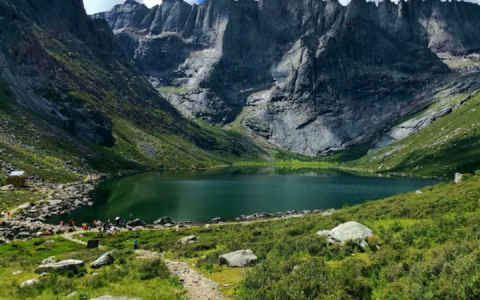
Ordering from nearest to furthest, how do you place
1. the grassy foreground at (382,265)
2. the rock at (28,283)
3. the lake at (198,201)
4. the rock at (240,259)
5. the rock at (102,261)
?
the grassy foreground at (382,265) < the rock at (28,283) < the rock at (240,259) < the rock at (102,261) < the lake at (198,201)

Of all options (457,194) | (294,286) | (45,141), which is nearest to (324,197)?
(457,194)

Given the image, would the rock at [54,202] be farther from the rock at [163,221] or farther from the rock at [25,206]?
the rock at [163,221]

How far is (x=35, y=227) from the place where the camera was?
60125 mm

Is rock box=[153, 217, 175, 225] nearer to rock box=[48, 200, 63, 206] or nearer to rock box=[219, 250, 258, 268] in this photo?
rock box=[48, 200, 63, 206]

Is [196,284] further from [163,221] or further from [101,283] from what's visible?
[163,221]

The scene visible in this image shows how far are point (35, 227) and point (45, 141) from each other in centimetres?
10760

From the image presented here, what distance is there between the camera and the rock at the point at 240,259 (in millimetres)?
25812

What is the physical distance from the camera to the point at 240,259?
26297 mm

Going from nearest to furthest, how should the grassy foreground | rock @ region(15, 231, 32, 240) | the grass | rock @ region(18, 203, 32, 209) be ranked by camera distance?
1. the grassy foreground
2. the grass
3. rock @ region(15, 231, 32, 240)
4. rock @ region(18, 203, 32, 209)

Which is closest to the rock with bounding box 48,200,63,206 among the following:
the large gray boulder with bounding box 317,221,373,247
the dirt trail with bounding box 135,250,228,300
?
the dirt trail with bounding box 135,250,228,300

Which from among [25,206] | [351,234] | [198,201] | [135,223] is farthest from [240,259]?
[198,201]

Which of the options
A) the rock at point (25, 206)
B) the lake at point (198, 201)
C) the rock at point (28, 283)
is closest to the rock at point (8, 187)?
the rock at point (25, 206)

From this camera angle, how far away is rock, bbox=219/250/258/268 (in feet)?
84.7

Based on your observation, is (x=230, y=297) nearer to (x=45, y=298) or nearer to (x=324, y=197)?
(x=45, y=298)
